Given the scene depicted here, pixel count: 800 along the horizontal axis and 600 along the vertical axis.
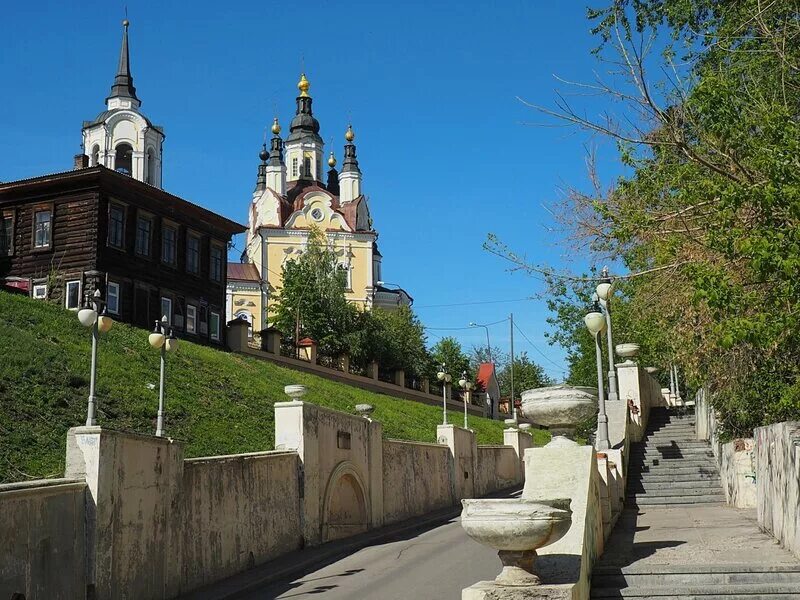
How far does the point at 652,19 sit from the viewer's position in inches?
791

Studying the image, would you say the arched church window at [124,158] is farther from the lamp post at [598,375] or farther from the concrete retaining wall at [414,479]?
the lamp post at [598,375]

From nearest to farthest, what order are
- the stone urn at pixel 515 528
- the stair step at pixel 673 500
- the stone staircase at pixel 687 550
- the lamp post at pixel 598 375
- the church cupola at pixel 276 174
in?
the stone urn at pixel 515 528 → the stone staircase at pixel 687 550 → the lamp post at pixel 598 375 → the stair step at pixel 673 500 → the church cupola at pixel 276 174

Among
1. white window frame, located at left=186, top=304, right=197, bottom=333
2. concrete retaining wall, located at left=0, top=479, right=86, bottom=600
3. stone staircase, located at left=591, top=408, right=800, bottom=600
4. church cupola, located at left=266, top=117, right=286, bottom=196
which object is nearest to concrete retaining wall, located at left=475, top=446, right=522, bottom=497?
stone staircase, located at left=591, top=408, right=800, bottom=600

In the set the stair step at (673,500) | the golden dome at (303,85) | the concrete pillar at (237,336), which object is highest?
the golden dome at (303,85)

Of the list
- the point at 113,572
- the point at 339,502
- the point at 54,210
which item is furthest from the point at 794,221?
the point at 54,210

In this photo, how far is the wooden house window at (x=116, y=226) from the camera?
132 feet

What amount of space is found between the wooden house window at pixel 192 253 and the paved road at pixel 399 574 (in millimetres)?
27376

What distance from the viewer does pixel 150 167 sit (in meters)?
61.8

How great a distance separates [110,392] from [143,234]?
18.0 meters

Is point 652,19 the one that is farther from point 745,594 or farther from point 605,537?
point 745,594

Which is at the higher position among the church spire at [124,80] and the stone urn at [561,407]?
the church spire at [124,80]

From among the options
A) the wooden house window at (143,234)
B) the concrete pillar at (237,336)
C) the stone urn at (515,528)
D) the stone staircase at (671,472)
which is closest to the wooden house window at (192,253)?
the wooden house window at (143,234)

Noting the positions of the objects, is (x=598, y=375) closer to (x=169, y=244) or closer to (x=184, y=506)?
(x=184, y=506)

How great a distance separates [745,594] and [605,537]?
296 cm
